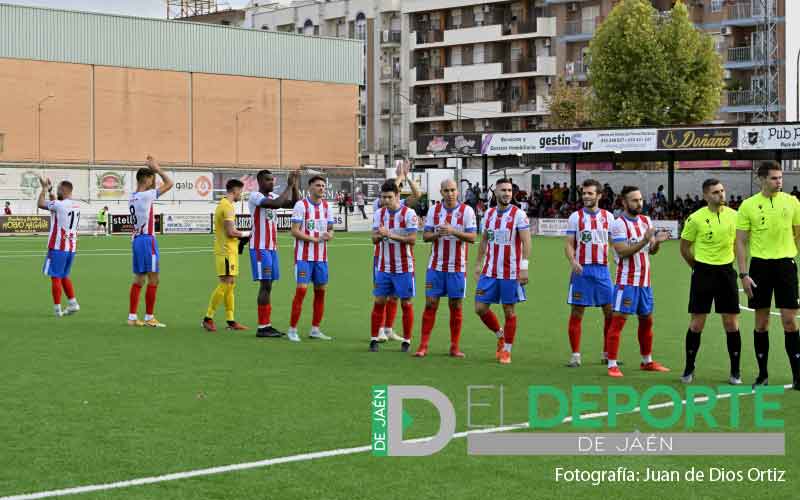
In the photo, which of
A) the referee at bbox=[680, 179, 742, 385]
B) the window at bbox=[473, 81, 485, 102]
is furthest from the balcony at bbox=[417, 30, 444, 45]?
the referee at bbox=[680, 179, 742, 385]

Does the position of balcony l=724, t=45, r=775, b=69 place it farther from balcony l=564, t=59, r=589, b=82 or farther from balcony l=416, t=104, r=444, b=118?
balcony l=416, t=104, r=444, b=118

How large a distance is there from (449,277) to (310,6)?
100155mm

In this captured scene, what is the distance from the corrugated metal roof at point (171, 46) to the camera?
75.8m

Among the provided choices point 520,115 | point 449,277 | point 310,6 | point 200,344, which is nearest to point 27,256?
point 200,344

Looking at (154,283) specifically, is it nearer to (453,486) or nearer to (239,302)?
(239,302)

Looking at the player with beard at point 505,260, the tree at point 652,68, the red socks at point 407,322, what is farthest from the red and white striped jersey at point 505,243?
the tree at point 652,68

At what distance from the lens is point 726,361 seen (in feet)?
46.6

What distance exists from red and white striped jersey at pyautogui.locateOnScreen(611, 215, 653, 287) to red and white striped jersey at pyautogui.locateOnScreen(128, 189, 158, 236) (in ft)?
24.5

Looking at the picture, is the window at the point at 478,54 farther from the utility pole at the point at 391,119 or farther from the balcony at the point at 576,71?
the balcony at the point at 576,71

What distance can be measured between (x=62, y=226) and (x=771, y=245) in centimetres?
1194

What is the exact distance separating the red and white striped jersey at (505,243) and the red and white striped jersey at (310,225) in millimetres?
2740

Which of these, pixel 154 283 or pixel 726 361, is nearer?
pixel 726 361

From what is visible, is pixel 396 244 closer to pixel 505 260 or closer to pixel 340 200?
pixel 505 260

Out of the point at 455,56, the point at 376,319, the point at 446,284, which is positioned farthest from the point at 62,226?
the point at 455,56
